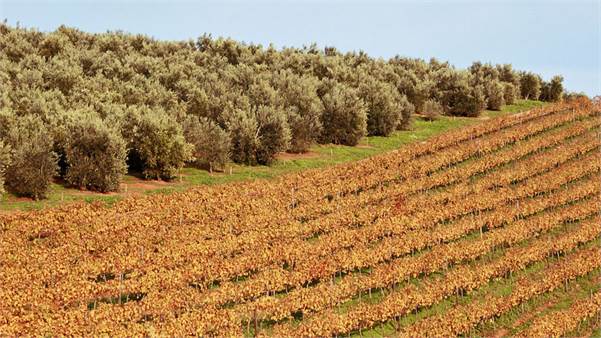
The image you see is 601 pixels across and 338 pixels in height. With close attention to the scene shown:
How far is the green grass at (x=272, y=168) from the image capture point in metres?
35.3

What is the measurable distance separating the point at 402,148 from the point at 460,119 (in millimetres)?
18925

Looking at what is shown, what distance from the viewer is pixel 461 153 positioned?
4806 cm

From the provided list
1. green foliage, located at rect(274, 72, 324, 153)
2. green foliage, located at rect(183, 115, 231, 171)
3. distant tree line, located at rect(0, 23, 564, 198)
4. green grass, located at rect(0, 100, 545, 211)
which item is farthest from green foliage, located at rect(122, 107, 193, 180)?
green foliage, located at rect(274, 72, 324, 153)

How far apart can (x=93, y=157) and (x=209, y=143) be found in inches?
363

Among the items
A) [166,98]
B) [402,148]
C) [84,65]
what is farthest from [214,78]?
[402,148]

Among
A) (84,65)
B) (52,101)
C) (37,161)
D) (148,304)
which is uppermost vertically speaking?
(84,65)

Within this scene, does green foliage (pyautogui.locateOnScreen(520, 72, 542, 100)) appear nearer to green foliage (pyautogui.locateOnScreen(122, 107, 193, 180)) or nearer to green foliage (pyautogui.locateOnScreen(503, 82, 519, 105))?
green foliage (pyautogui.locateOnScreen(503, 82, 519, 105))

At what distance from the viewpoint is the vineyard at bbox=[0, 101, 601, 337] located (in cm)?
2297

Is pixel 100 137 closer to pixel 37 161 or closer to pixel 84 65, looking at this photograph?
pixel 37 161

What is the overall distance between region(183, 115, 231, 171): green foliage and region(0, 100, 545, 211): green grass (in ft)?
2.99

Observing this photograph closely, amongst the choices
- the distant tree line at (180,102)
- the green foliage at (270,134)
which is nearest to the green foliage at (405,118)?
the distant tree line at (180,102)

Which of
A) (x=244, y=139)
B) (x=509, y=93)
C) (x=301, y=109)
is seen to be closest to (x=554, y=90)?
(x=509, y=93)

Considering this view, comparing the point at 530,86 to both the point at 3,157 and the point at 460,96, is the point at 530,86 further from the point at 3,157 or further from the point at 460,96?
the point at 3,157

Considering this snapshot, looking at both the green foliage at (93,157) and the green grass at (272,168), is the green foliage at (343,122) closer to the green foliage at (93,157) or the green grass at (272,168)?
the green grass at (272,168)
